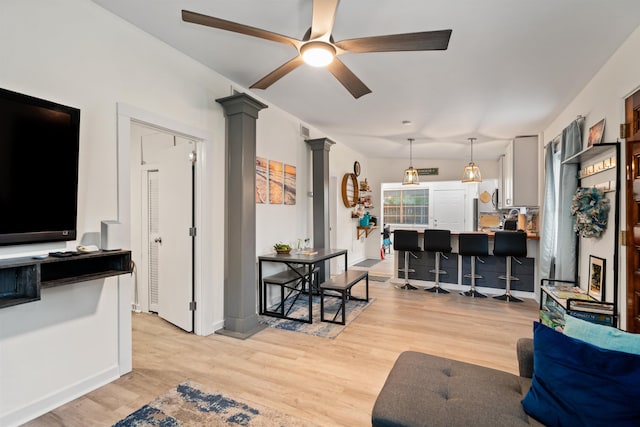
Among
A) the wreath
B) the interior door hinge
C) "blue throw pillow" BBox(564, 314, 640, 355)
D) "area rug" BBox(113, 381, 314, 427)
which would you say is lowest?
"area rug" BBox(113, 381, 314, 427)

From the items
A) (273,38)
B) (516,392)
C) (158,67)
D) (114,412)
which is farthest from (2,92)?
(516,392)

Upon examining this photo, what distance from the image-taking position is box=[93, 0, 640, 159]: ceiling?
220 centimetres

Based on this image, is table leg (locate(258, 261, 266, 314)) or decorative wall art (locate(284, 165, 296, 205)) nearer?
table leg (locate(258, 261, 266, 314))

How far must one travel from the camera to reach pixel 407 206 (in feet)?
30.6

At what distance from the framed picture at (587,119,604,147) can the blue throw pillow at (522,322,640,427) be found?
247 cm

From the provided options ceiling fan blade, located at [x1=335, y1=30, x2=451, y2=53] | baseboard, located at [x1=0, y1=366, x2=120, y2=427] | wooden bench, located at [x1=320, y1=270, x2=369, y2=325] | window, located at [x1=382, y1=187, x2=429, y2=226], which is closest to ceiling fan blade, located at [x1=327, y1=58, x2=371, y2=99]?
ceiling fan blade, located at [x1=335, y1=30, x2=451, y2=53]

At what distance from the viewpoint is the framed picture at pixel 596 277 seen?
2.74 metres

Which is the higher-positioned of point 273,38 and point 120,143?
point 273,38

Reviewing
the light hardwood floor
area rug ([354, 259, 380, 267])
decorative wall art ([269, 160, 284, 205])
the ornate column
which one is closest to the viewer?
the light hardwood floor

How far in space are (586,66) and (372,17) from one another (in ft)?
7.31

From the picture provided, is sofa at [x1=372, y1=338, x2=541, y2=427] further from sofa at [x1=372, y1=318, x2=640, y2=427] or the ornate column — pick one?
the ornate column

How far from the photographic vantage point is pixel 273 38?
6.31 ft

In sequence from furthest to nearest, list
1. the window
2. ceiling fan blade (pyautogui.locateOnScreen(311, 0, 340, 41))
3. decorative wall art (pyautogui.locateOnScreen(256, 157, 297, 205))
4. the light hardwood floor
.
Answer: the window, decorative wall art (pyautogui.locateOnScreen(256, 157, 297, 205)), the light hardwood floor, ceiling fan blade (pyautogui.locateOnScreen(311, 0, 340, 41))

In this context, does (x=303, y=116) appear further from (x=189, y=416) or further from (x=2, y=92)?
(x=189, y=416)
